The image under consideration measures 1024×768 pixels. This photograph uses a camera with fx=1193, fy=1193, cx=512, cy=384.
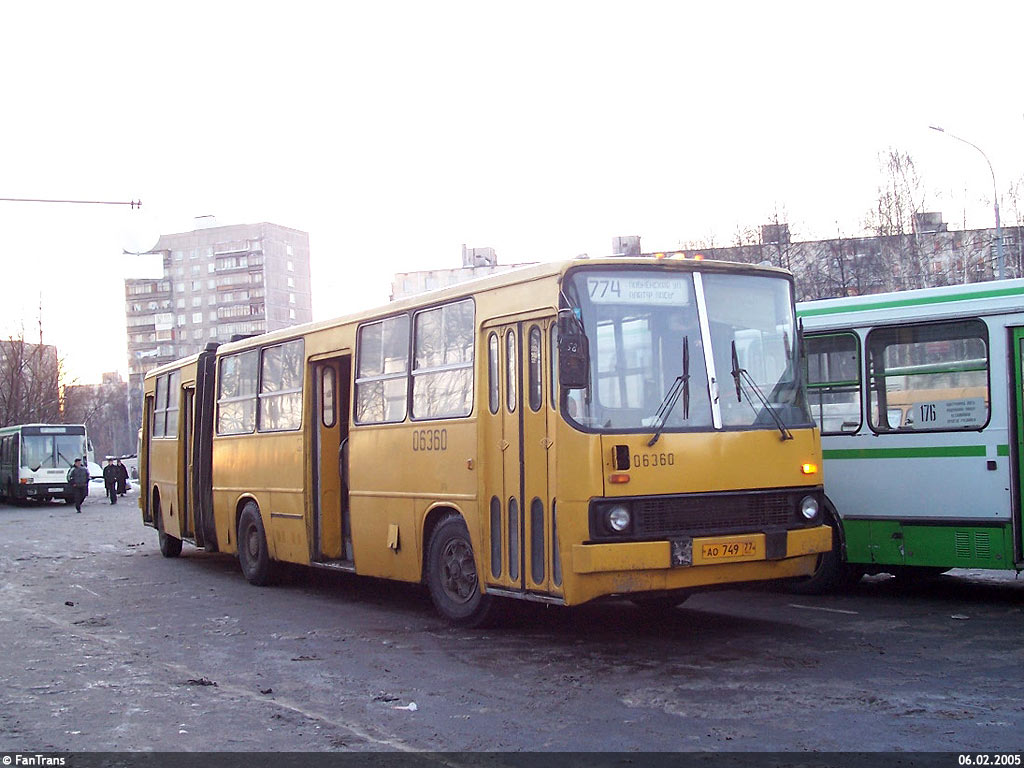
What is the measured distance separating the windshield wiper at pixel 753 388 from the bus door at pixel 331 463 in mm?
5203

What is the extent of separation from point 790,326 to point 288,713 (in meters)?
5.12

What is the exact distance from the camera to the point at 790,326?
32.5ft

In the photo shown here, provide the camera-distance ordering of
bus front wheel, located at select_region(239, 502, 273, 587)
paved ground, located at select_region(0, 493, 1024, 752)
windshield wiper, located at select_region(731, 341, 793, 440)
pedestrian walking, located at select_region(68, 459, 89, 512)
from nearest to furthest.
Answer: paved ground, located at select_region(0, 493, 1024, 752) < windshield wiper, located at select_region(731, 341, 793, 440) < bus front wheel, located at select_region(239, 502, 273, 587) < pedestrian walking, located at select_region(68, 459, 89, 512)

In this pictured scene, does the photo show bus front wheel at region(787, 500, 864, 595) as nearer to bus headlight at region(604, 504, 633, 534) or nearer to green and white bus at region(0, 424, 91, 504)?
bus headlight at region(604, 504, 633, 534)

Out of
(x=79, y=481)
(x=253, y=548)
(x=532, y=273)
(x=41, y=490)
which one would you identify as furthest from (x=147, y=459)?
(x=41, y=490)

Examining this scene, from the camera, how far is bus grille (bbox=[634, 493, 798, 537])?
29.1 ft

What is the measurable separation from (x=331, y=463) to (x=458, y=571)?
11.0 ft

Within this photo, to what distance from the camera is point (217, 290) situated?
125375 mm

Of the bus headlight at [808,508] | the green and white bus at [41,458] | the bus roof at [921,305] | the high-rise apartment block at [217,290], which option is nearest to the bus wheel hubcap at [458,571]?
the bus headlight at [808,508]

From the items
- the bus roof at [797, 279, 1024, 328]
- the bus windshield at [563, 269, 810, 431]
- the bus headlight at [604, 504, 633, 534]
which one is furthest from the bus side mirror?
the bus roof at [797, 279, 1024, 328]

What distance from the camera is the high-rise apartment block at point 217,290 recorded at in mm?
122500

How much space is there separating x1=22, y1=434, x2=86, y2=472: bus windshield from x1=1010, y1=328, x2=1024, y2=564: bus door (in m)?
39.0

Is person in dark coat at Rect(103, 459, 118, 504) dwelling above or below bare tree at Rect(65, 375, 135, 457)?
below

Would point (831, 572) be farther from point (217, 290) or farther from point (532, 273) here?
point (217, 290)
